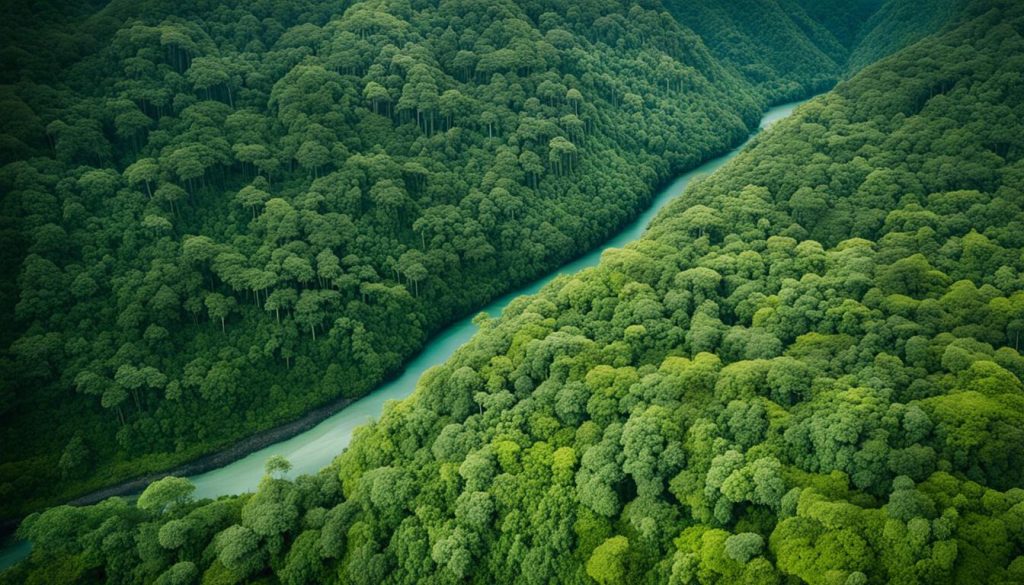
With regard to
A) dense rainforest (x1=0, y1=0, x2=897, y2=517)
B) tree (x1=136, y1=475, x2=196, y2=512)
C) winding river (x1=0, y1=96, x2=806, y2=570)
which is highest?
dense rainforest (x1=0, y1=0, x2=897, y2=517)

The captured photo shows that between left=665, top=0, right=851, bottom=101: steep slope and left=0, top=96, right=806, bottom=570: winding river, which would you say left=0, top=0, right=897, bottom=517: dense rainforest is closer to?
left=0, top=96, right=806, bottom=570: winding river

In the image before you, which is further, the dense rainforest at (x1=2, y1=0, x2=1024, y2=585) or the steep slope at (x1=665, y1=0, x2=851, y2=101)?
the steep slope at (x1=665, y1=0, x2=851, y2=101)

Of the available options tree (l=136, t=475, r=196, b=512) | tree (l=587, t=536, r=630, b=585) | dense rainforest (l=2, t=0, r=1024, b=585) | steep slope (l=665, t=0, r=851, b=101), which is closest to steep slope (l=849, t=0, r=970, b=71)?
steep slope (l=665, t=0, r=851, b=101)

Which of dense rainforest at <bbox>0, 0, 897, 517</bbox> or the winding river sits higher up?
dense rainforest at <bbox>0, 0, 897, 517</bbox>

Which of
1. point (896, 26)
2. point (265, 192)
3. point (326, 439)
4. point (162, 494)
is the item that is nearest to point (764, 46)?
point (896, 26)

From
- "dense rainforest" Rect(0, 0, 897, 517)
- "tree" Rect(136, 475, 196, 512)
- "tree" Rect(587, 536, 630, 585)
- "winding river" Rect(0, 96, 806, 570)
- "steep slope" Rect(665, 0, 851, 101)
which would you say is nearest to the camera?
"tree" Rect(587, 536, 630, 585)

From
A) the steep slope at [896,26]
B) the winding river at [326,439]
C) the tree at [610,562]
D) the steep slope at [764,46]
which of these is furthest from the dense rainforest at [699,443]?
the steep slope at [764,46]

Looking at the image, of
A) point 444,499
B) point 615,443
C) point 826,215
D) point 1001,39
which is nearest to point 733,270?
point 826,215

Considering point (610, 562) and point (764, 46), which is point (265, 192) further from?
point (764, 46)
